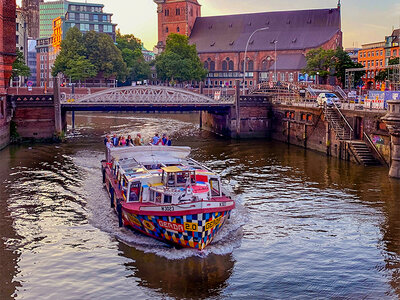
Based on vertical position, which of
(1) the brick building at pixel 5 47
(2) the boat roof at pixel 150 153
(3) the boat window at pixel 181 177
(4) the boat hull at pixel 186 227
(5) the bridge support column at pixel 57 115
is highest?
(1) the brick building at pixel 5 47

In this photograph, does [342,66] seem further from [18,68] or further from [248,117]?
[18,68]

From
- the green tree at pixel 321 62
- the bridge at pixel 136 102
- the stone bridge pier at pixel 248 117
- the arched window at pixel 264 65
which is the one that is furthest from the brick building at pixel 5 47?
→ the arched window at pixel 264 65

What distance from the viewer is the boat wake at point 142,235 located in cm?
2266

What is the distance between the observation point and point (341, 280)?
20.3 meters

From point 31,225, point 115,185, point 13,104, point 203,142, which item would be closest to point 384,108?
point 203,142

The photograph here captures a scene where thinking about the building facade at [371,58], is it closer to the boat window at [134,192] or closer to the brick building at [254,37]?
the brick building at [254,37]

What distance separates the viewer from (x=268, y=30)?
141 m

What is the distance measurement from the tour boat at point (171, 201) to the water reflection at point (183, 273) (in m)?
0.97

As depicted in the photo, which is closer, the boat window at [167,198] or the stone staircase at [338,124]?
the boat window at [167,198]

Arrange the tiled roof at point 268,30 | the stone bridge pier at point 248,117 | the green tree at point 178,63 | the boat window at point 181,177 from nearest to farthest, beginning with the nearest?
the boat window at point 181,177, the stone bridge pier at point 248,117, the green tree at point 178,63, the tiled roof at point 268,30

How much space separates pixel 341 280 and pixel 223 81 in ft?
420

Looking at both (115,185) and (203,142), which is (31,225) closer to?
(115,185)

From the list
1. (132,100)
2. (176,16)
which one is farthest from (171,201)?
(176,16)

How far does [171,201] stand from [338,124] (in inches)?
1162
